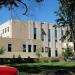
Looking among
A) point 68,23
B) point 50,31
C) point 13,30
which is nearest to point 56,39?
point 50,31

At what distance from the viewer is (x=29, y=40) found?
327 feet

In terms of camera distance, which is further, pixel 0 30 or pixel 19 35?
pixel 0 30

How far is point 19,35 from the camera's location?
338 ft

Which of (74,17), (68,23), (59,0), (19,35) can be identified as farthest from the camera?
(19,35)

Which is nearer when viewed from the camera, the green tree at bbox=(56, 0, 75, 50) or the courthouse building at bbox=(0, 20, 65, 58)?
the green tree at bbox=(56, 0, 75, 50)

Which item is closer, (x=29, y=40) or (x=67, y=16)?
(x=67, y=16)

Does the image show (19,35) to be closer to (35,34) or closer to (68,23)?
(35,34)

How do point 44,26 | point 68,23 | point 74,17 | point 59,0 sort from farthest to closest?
point 44,26 → point 68,23 → point 74,17 → point 59,0

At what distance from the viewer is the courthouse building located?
95.0 metres

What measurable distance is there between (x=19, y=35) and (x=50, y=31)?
1334 centimetres

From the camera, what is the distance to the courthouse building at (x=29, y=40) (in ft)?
312

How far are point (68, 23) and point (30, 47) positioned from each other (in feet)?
189

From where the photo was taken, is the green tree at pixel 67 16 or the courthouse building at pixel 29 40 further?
the courthouse building at pixel 29 40

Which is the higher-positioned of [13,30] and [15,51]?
[13,30]
